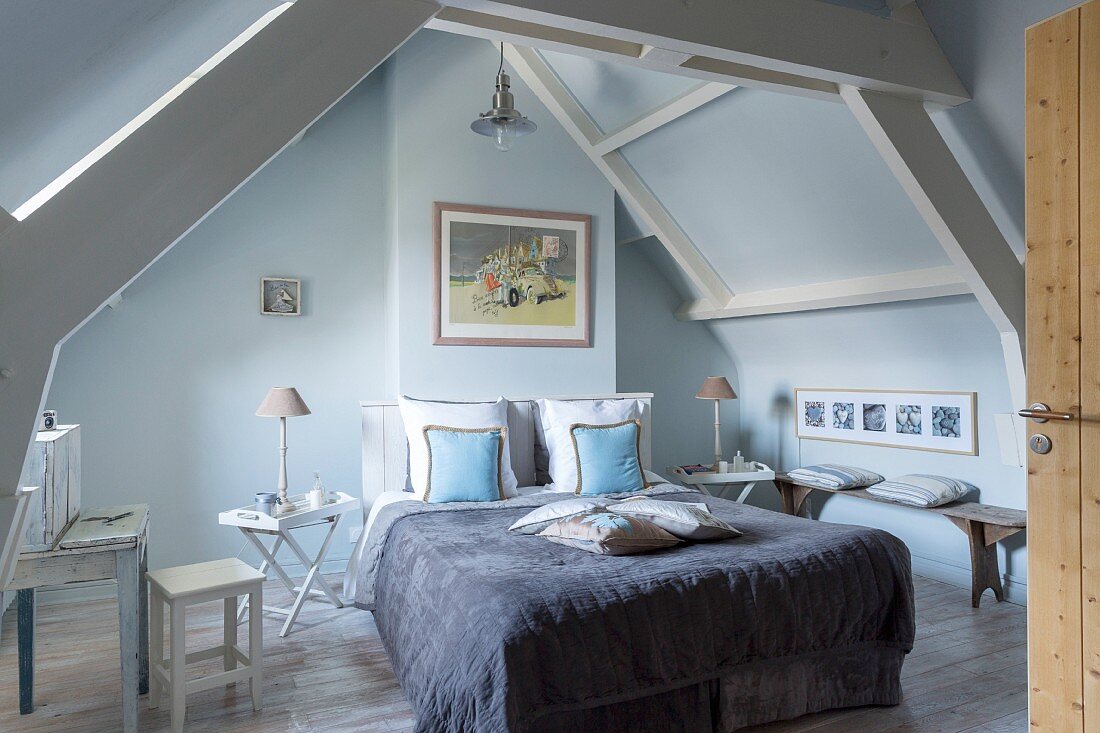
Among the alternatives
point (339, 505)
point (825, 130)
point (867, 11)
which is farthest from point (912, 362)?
point (339, 505)

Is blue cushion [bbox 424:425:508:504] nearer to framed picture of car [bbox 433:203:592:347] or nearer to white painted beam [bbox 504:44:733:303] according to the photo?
framed picture of car [bbox 433:203:592:347]

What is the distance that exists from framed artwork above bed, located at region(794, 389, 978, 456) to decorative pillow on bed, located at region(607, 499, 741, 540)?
1.95 m

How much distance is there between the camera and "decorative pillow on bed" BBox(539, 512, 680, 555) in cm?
249

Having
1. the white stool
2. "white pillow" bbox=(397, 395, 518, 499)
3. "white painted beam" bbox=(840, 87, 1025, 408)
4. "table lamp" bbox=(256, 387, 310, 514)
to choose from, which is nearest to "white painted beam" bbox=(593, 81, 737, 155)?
"white painted beam" bbox=(840, 87, 1025, 408)

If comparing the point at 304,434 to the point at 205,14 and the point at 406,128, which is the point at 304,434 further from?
the point at 205,14

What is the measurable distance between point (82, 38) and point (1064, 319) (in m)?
2.46

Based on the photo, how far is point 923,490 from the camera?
3824mm

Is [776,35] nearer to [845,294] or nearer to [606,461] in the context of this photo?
[845,294]


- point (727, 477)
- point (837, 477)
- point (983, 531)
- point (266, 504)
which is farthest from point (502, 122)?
point (983, 531)

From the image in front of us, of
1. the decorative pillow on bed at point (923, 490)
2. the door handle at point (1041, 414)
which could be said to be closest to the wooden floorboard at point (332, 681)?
the decorative pillow on bed at point (923, 490)

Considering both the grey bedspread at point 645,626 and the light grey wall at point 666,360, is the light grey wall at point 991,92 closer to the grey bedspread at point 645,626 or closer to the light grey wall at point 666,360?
the grey bedspread at point 645,626

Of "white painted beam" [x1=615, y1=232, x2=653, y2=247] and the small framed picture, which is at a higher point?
"white painted beam" [x1=615, y1=232, x2=653, y2=247]

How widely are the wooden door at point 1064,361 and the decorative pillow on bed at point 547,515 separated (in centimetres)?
142

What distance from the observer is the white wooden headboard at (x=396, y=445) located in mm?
3854
